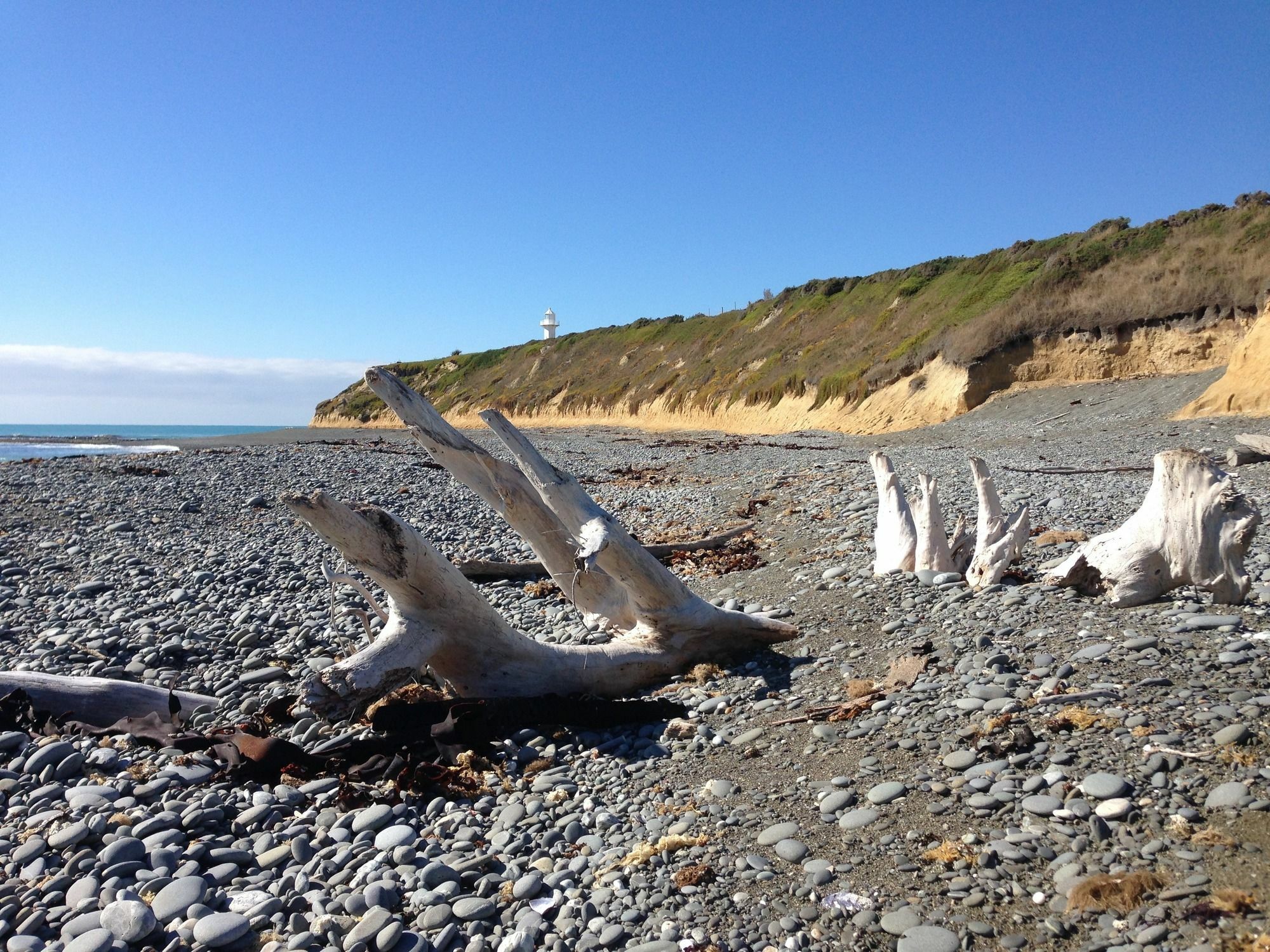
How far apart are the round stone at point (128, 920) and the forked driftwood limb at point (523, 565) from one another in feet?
16.8

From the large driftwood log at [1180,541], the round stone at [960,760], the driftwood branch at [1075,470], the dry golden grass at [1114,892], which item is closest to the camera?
the dry golden grass at [1114,892]

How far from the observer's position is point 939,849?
2.83 m

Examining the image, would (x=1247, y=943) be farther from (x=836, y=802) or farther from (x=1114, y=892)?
(x=836, y=802)

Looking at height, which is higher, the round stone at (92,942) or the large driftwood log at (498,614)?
the large driftwood log at (498,614)

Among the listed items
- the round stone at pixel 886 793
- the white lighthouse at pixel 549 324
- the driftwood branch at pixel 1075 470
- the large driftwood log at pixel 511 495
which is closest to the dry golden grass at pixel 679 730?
the large driftwood log at pixel 511 495

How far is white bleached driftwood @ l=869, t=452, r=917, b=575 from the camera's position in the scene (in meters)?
6.22

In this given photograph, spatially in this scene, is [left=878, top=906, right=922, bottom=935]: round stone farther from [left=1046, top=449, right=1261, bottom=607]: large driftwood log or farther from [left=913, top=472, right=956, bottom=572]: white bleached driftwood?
[left=913, top=472, right=956, bottom=572]: white bleached driftwood

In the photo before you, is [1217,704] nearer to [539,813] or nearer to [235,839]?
[539,813]

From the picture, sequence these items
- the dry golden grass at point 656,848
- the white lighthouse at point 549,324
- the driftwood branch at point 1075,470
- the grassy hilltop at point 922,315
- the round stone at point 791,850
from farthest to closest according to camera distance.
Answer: the white lighthouse at point 549,324 < the grassy hilltop at point 922,315 < the driftwood branch at point 1075,470 < the dry golden grass at point 656,848 < the round stone at point 791,850

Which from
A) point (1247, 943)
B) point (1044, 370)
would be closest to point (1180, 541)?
point (1247, 943)

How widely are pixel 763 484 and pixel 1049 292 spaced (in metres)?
19.3

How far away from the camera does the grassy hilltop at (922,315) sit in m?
24.8

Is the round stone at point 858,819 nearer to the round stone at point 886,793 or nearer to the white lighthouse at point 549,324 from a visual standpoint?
the round stone at point 886,793

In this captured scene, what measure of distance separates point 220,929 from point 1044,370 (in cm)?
2785
